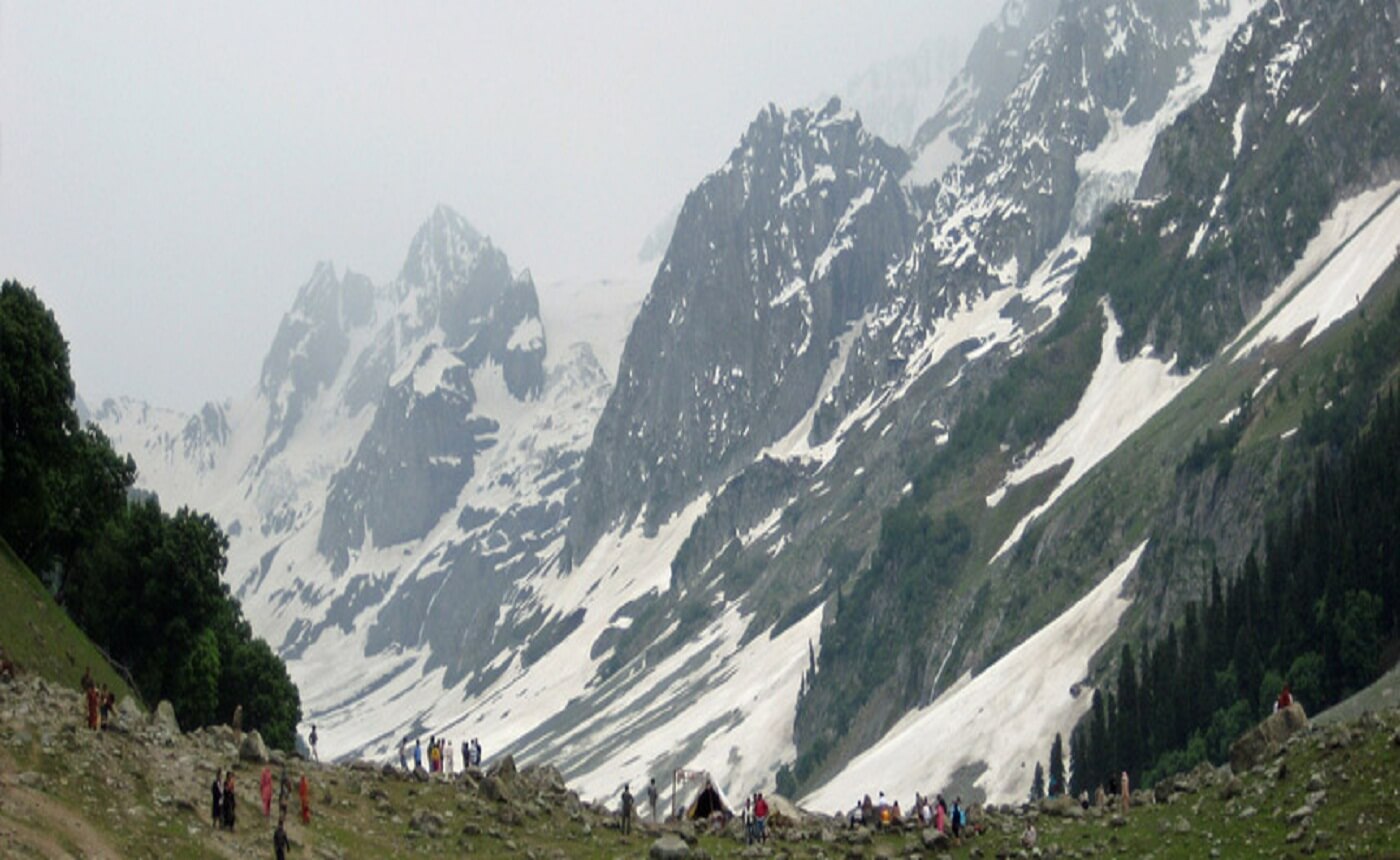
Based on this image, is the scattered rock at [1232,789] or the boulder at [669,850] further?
the scattered rock at [1232,789]

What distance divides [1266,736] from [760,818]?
19.6 m

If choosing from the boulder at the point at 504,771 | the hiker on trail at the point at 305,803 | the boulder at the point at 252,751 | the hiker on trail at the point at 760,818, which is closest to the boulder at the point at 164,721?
the boulder at the point at 252,751

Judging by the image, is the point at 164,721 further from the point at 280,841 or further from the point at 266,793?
the point at 280,841

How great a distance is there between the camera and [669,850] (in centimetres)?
5709

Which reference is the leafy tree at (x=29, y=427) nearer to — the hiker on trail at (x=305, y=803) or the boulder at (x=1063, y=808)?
the hiker on trail at (x=305, y=803)

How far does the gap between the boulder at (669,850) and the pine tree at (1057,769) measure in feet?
445

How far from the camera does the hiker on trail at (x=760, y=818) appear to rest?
62.3 metres

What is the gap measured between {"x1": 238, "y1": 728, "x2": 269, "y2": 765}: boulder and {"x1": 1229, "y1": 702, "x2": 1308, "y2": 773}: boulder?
36125mm

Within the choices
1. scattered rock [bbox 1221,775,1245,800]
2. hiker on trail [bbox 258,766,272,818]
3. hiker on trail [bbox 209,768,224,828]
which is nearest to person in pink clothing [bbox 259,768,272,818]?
hiker on trail [bbox 258,766,272,818]

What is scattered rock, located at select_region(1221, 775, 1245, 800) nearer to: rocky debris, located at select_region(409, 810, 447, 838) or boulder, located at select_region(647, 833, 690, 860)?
boulder, located at select_region(647, 833, 690, 860)

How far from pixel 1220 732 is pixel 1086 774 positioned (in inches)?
835

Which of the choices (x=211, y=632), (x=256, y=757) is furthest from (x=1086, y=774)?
(x=256, y=757)

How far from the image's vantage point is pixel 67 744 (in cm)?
5269

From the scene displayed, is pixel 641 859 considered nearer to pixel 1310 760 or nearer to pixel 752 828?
pixel 752 828
